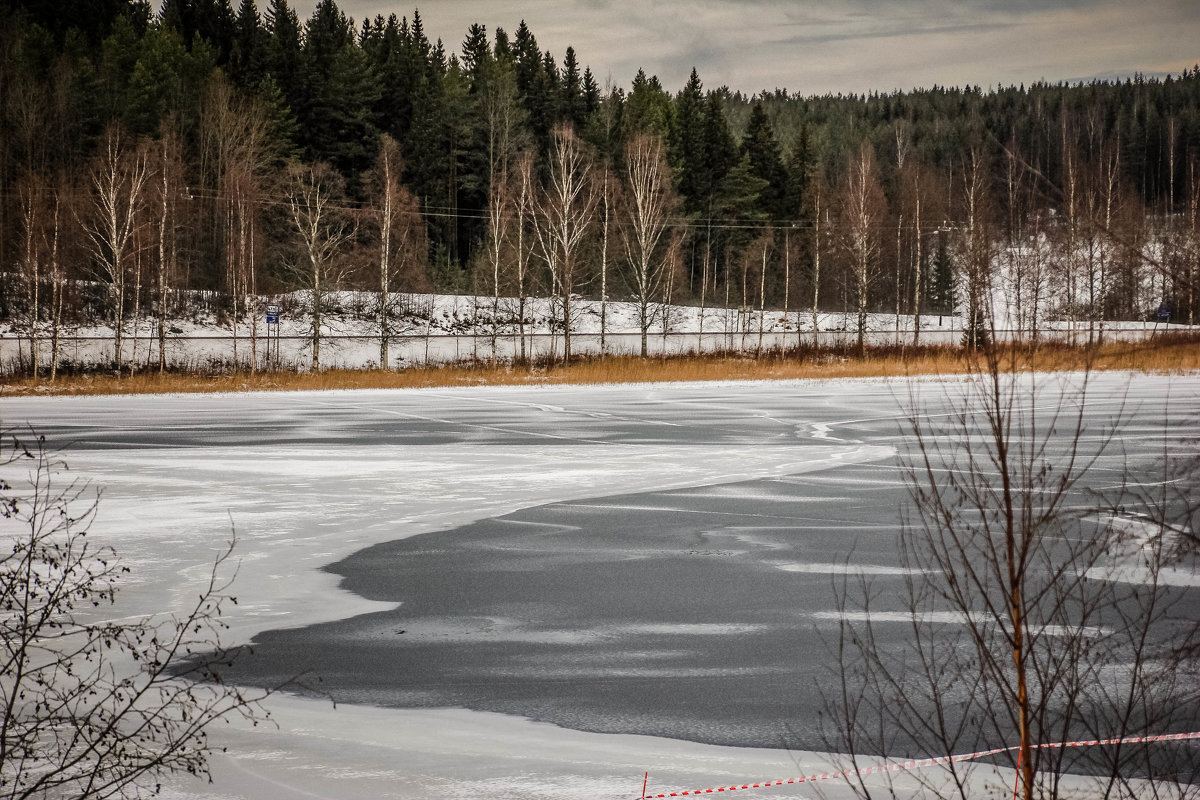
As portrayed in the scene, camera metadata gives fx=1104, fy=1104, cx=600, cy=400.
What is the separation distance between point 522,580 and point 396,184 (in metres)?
44.0

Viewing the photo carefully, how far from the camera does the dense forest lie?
169 ft

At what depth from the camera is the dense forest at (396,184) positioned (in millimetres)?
51531

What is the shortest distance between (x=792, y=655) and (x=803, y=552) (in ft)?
11.8

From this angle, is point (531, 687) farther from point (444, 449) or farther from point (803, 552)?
point (444, 449)

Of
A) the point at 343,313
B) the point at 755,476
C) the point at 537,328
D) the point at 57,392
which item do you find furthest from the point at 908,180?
the point at 755,476

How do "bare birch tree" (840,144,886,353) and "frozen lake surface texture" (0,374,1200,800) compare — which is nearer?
"frozen lake surface texture" (0,374,1200,800)

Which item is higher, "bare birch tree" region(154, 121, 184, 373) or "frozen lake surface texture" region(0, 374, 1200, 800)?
"bare birch tree" region(154, 121, 184, 373)

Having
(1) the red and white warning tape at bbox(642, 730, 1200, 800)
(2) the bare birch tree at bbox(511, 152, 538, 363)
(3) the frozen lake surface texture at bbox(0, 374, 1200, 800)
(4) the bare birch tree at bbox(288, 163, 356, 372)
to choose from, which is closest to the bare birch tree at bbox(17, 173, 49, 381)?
(4) the bare birch tree at bbox(288, 163, 356, 372)

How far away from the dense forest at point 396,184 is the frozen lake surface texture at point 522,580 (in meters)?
26.3

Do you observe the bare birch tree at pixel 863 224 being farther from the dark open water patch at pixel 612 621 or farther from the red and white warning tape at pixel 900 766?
the red and white warning tape at pixel 900 766

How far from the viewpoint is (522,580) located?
10422 mm

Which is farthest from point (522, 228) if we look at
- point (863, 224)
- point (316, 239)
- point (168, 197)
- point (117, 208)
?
point (863, 224)

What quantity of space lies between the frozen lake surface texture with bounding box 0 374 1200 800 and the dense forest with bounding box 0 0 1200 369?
2629 centimetres

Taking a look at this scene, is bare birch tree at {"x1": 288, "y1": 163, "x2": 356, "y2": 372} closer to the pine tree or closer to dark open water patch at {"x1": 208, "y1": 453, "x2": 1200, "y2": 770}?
dark open water patch at {"x1": 208, "y1": 453, "x2": 1200, "y2": 770}
